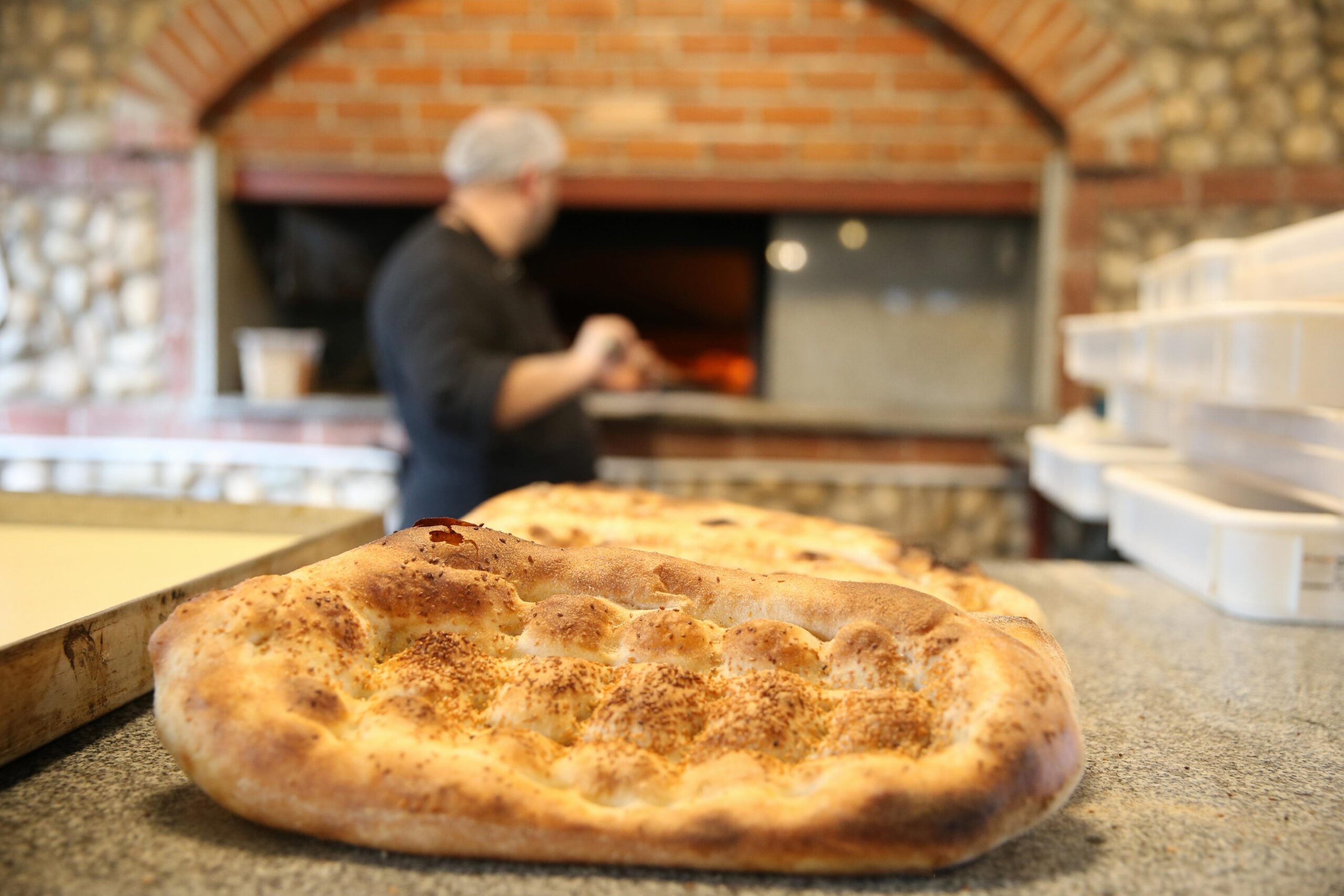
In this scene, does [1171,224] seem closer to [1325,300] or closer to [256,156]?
[1325,300]

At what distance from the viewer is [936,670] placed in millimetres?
582

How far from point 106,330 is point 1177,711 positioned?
330 centimetres

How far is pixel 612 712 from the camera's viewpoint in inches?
21.9

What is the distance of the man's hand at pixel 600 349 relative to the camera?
6.23ft

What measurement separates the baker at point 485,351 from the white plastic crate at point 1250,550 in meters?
1.10

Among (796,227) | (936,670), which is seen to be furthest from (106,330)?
(936,670)

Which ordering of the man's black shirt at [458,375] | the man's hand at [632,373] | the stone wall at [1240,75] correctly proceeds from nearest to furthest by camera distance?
1. the man's black shirt at [458,375]
2. the man's hand at [632,373]
3. the stone wall at [1240,75]

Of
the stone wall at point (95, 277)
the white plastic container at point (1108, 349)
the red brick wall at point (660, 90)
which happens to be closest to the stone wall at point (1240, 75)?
the red brick wall at point (660, 90)

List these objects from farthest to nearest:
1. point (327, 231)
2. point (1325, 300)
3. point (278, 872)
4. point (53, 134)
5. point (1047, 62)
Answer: point (327, 231)
point (53, 134)
point (1047, 62)
point (1325, 300)
point (278, 872)

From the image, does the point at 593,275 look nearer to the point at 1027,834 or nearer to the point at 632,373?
the point at 632,373

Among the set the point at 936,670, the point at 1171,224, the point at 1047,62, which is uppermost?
the point at 1047,62

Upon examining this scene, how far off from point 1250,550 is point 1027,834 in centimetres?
63

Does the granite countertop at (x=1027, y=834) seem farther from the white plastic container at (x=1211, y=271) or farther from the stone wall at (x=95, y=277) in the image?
the stone wall at (x=95, y=277)

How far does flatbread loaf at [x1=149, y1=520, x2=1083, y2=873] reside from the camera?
496 mm
